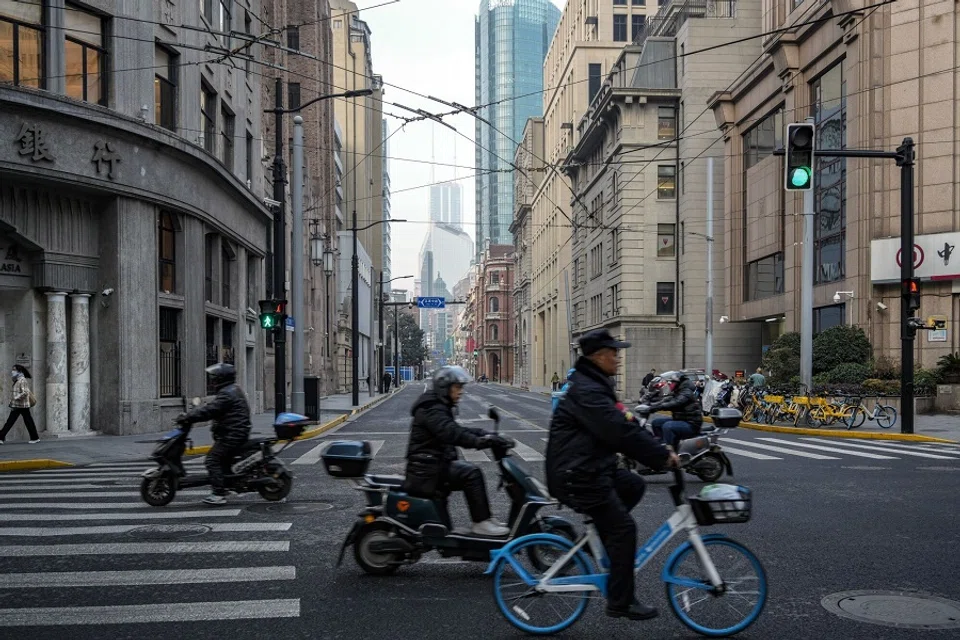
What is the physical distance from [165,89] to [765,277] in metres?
27.8

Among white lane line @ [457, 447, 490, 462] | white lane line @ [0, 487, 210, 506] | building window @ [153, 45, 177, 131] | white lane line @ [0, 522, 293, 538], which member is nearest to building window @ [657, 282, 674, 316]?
building window @ [153, 45, 177, 131]

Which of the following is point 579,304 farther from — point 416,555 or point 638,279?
point 416,555

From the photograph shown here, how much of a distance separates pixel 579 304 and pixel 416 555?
61.4 m

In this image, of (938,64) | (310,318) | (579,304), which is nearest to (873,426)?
(938,64)

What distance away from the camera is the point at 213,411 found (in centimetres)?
993

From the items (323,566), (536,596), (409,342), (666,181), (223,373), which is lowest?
(409,342)

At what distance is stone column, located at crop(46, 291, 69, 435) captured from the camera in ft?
62.3

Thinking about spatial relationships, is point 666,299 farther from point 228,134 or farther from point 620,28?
point 620,28

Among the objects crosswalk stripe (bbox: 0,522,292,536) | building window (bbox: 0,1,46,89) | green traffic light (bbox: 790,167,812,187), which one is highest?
building window (bbox: 0,1,46,89)

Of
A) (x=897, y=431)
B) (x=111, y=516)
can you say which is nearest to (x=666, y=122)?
(x=897, y=431)

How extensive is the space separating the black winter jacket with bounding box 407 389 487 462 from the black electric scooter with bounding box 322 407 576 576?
10.4 inches

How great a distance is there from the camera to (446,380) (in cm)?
660

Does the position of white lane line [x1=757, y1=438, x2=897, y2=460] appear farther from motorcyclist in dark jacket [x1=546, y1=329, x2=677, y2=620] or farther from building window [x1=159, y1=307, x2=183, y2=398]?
building window [x1=159, y1=307, x2=183, y2=398]

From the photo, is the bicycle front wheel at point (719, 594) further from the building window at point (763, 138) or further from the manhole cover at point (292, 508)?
the building window at point (763, 138)
